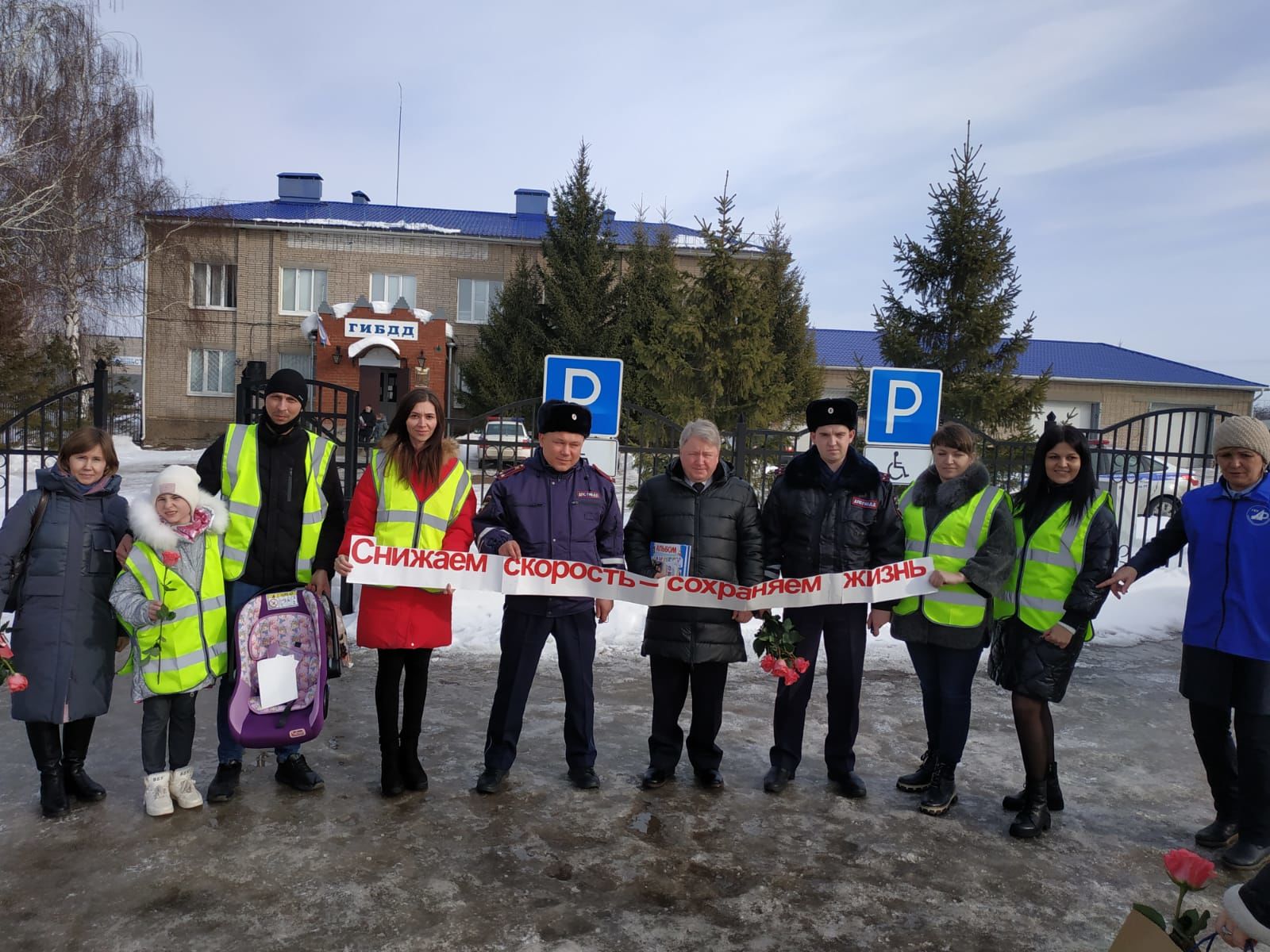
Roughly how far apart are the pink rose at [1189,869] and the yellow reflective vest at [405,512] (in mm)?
3234

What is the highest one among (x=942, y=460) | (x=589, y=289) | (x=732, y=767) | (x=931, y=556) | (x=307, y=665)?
(x=589, y=289)

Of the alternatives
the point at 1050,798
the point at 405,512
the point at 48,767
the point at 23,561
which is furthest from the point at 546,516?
the point at 1050,798

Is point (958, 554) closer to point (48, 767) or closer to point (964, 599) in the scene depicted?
point (964, 599)

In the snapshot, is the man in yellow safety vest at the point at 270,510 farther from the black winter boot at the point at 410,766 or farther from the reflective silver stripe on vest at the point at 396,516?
the black winter boot at the point at 410,766

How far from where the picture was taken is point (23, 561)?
4.02 meters

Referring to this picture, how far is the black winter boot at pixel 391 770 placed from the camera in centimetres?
436

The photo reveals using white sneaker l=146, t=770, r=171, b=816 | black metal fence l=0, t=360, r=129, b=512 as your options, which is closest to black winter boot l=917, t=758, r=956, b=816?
white sneaker l=146, t=770, r=171, b=816

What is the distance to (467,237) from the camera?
106ft

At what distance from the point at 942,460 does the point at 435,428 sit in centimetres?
257

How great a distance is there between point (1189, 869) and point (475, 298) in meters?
32.6

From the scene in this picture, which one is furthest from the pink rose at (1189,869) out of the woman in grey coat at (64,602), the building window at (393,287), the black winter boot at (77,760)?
the building window at (393,287)

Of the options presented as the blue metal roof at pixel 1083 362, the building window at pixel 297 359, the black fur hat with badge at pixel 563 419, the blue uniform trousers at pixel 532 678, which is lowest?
the blue uniform trousers at pixel 532 678

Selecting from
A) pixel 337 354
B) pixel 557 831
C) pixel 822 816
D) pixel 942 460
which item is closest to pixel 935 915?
pixel 822 816

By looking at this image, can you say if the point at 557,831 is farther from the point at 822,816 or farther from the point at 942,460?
the point at 942,460
